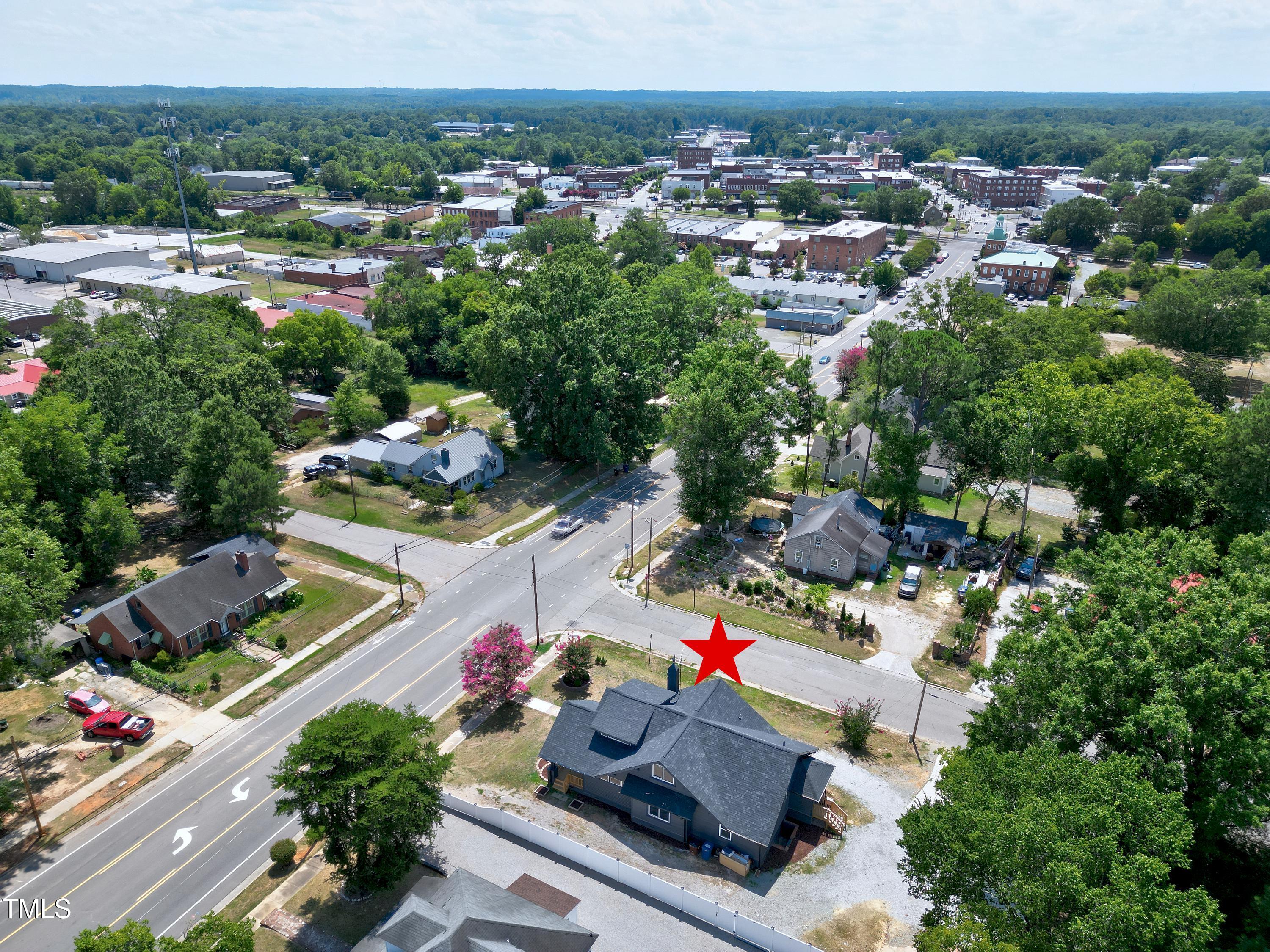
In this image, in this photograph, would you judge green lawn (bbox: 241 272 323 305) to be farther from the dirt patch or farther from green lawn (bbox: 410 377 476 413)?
the dirt patch

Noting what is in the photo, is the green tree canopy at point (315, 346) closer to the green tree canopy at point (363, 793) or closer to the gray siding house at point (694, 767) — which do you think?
the gray siding house at point (694, 767)

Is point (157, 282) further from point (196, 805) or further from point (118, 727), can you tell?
point (196, 805)

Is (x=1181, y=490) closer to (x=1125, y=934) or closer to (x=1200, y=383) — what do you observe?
(x=1200, y=383)

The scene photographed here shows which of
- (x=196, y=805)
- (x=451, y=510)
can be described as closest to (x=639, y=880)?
(x=196, y=805)

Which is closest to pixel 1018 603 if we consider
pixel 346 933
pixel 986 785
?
pixel 986 785

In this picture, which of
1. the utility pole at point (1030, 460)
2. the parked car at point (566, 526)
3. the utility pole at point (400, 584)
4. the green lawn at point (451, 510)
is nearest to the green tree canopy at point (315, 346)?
the green lawn at point (451, 510)
